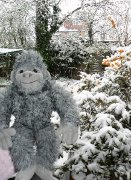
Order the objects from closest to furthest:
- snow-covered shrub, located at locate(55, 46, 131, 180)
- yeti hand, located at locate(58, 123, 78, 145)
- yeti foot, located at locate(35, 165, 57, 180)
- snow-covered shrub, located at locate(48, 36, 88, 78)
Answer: yeti hand, located at locate(58, 123, 78, 145) < yeti foot, located at locate(35, 165, 57, 180) < snow-covered shrub, located at locate(55, 46, 131, 180) < snow-covered shrub, located at locate(48, 36, 88, 78)

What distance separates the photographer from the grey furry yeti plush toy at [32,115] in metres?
2.31

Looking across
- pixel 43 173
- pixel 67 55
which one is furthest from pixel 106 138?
pixel 67 55

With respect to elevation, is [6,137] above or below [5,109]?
below

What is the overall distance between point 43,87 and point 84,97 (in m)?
0.57

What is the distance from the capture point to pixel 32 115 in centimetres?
232

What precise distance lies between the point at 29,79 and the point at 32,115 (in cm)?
25

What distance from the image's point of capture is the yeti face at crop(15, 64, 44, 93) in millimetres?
2314

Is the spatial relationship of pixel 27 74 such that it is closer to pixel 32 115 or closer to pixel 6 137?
pixel 32 115

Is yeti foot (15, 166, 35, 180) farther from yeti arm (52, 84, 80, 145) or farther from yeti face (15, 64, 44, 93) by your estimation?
yeti face (15, 64, 44, 93)

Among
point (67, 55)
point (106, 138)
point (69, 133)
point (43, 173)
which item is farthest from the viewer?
point (67, 55)

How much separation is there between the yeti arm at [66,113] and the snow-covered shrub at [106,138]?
324 mm

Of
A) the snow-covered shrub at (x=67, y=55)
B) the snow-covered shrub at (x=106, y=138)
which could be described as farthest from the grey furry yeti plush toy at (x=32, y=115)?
the snow-covered shrub at (x=67, y=55)

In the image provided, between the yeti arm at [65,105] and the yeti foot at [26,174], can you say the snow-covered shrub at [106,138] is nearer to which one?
the yeti arm at [65,105]

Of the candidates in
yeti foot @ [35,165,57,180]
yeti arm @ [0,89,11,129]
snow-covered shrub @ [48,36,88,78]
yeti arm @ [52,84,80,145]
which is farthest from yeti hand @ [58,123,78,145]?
snow-covered shrub @ [48,36,88,78]
